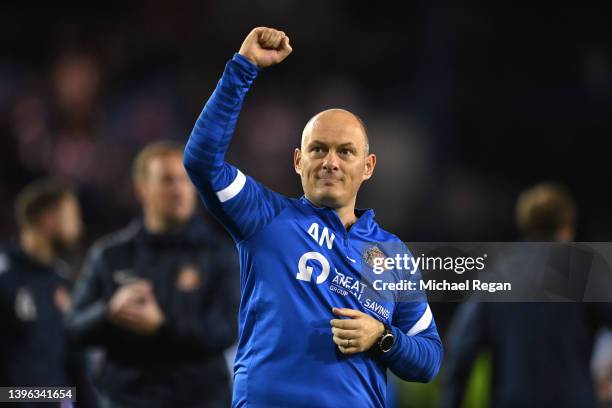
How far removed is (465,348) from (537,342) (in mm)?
381

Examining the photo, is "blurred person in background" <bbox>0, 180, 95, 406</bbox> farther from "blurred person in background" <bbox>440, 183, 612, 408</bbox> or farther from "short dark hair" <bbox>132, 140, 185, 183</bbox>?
"blurred person in background" <bbox>440, 183, 612, 408</bbox>

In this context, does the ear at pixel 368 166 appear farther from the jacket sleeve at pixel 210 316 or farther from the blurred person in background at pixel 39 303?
the blurred person in background at pixel 39 303

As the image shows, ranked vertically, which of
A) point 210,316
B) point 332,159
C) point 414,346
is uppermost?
point 332,159

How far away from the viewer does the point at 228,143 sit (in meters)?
2.45

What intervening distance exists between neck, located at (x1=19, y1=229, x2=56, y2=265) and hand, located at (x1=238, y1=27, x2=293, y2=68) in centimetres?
296

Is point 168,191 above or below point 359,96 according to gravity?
below

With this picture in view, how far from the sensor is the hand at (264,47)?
8.00ft

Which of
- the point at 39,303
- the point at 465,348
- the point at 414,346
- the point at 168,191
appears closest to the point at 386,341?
the point at 414,346

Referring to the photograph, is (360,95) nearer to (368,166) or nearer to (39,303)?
(39,303)

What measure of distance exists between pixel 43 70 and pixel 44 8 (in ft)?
3.24

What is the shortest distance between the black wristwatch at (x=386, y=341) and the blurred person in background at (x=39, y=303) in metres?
2.57

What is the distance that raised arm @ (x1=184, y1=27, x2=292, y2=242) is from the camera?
2.38 meters

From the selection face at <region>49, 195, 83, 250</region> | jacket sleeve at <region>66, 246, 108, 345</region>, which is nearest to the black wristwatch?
jacket sleeve at <region>66, 246, 108, 345</region>

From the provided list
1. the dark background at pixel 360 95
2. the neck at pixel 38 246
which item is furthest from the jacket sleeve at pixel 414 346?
the dark background at pixel 360 95
